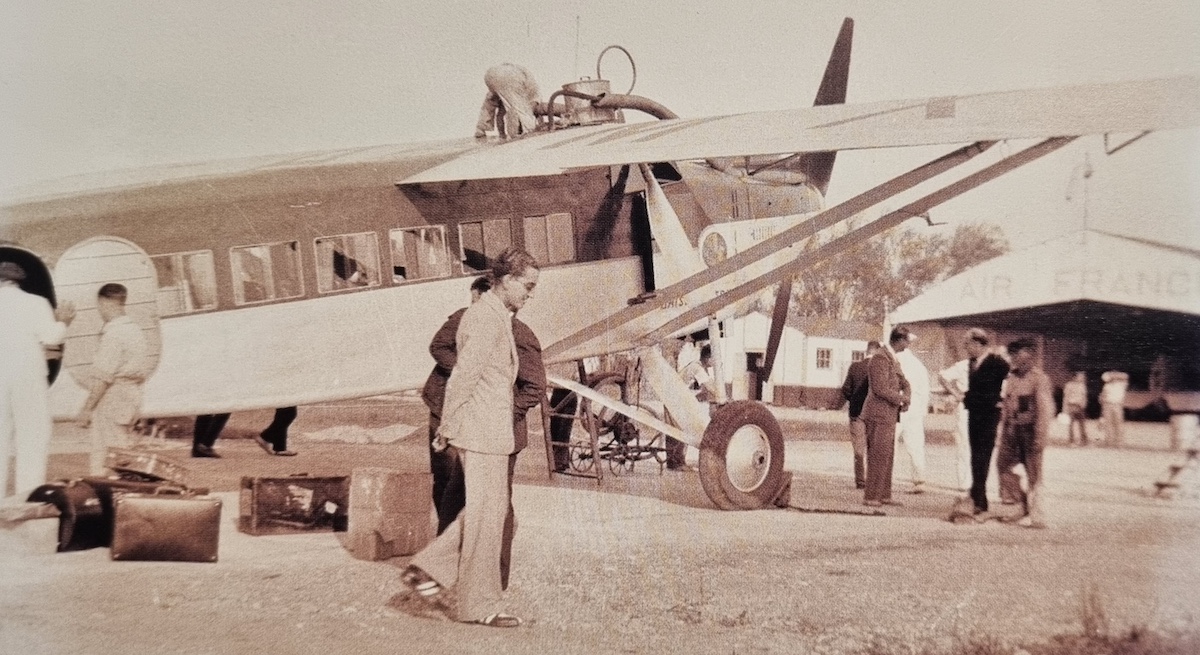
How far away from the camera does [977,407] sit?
4266 mm

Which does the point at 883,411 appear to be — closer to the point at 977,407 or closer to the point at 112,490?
the point at 977,407

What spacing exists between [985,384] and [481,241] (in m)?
2.20

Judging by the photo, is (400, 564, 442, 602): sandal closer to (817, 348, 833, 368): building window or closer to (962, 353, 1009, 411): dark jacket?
(817, 348, 833, 368): building window

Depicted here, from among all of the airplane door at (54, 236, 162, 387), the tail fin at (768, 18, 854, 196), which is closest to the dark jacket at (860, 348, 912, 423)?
the tail fin at (768, 18, 854, 196)

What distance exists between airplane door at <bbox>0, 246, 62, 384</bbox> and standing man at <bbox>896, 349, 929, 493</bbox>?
369 cm

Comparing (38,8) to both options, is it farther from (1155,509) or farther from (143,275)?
(1155,509)

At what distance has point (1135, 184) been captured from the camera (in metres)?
4.24

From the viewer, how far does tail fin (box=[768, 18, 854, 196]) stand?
4.42 m

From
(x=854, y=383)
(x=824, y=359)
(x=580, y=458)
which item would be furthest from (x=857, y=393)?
(x=580, y=458)

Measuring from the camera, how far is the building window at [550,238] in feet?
14.9

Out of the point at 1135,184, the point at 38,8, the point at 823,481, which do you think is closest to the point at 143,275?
the point at 38,8

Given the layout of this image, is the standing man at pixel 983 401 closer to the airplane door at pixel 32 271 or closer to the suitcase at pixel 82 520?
the suitcase at pixel 82 520

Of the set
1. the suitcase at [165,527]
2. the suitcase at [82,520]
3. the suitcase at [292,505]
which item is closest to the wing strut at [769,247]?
the suitcase at [292,505]

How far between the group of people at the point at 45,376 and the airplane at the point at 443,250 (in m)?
0.07
